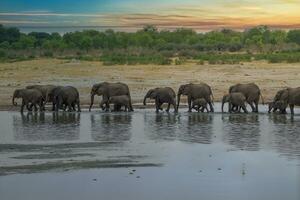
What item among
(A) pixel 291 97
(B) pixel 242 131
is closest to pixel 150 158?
(B) pixel 242 131

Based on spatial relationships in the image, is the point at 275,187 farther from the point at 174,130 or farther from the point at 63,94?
the point at 63,94

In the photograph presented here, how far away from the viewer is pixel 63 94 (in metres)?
25.5

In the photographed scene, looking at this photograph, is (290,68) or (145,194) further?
(290,68)

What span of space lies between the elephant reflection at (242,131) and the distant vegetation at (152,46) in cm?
2517

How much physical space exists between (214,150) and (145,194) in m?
4.95

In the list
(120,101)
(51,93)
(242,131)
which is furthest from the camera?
(51,93)

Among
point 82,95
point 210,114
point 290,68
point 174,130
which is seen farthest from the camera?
point 290,68

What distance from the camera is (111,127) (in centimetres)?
1978

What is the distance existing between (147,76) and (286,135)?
2236 cm

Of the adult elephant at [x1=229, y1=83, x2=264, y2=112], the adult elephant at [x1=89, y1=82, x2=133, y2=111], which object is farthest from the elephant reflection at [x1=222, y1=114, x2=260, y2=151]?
the adult elephant at [x1=89, y1=82, x2=133, y2=111]

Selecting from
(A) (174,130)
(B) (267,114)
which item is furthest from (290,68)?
(A) (174,130)

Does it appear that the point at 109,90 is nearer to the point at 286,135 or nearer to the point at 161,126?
the point at 161,126

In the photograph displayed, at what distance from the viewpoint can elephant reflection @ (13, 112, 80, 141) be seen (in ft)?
57.7

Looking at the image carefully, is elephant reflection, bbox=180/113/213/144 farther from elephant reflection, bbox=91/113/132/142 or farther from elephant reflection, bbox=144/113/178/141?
elephant reflection, bbox=91/113/132/142
